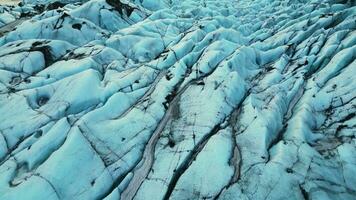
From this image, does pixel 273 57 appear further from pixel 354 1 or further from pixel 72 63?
pixel 72 63

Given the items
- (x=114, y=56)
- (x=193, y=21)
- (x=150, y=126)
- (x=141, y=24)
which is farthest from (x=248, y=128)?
(x=193, y=21)

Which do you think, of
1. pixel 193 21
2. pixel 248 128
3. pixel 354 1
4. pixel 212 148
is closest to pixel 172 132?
pixel 212 148

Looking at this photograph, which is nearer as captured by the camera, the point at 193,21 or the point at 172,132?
the point at 172,132

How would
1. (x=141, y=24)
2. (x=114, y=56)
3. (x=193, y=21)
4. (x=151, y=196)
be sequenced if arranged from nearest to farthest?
(x=151, y=196) < (x=114, y=56) < (x=141, y=24) < (x=193, y=21)

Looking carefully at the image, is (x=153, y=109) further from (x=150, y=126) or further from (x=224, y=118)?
(x=224, y=118)

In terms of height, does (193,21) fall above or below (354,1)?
below

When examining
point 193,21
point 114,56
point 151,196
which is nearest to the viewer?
point 151,196
